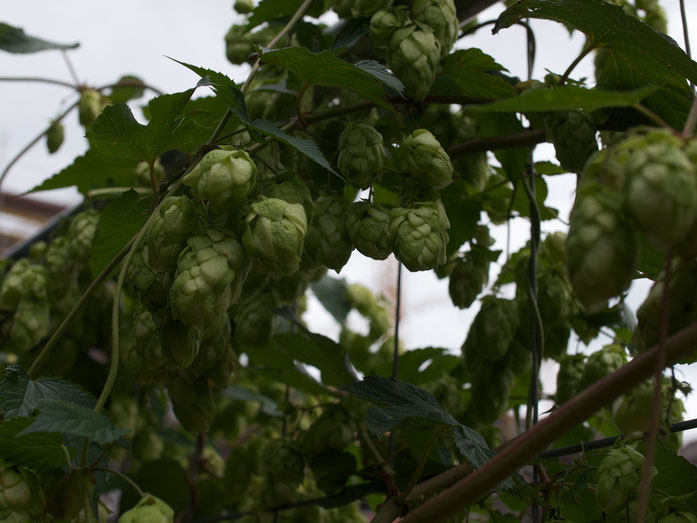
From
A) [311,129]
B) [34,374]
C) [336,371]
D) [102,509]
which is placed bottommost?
[102,509]

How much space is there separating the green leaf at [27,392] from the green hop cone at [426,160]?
41cm

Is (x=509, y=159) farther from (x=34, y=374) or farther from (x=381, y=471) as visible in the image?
(x=34, y=374)

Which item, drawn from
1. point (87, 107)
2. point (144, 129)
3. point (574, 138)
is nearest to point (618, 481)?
point (574, 138)

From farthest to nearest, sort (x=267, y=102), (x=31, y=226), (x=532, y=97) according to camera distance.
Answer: (x=31, y=226) → (x=267, y=102) → (x=532, y=97)

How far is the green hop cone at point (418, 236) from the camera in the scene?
72 centimetres

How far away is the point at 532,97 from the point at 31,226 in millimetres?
8276

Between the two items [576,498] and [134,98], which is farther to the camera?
[134,98]

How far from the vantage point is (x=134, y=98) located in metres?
1.83

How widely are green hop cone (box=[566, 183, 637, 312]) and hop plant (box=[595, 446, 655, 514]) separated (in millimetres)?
330

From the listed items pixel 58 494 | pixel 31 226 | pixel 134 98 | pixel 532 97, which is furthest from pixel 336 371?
Result: pixel 31 226

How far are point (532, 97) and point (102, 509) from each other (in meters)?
0.59

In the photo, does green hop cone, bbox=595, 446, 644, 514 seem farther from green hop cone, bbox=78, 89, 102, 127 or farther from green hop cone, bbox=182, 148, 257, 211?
green hop cone, bbox=78, 89, 102, 127

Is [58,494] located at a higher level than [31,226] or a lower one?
lower

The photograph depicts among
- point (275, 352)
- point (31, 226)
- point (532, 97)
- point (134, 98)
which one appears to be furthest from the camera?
point (31, 226)
